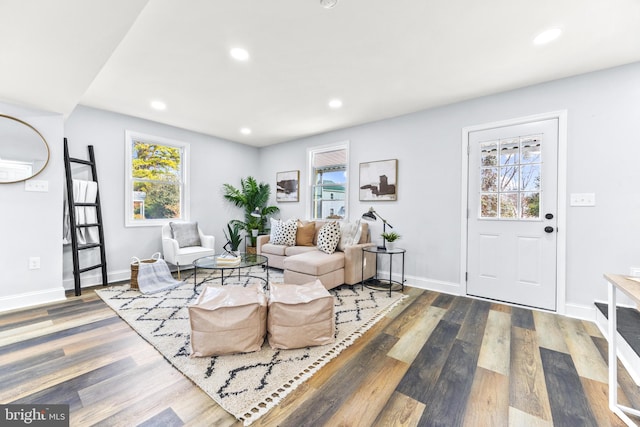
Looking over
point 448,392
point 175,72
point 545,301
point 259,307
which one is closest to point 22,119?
point 175,72

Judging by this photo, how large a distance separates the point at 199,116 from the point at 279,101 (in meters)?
1.36

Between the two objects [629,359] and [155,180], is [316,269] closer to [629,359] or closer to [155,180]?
[629,359]

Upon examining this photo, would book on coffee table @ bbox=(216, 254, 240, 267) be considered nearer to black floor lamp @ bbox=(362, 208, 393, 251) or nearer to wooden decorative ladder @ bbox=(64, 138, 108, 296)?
wooden decorative ladder @ bbox=(64, 138, 108, 296)

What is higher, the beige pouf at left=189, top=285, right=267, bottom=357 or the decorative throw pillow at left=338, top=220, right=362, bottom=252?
the decorative throw pillow at left=338, top=220, right=362, bottom=252

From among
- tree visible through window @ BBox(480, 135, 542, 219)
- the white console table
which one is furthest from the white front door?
the white console table

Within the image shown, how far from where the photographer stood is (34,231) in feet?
9.18

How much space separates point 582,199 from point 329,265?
8.79ft

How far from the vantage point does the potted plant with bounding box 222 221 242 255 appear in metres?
4.93

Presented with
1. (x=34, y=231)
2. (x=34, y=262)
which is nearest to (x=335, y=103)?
(x=34, y=231)

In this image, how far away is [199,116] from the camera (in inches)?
151

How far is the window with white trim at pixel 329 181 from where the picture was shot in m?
4.42

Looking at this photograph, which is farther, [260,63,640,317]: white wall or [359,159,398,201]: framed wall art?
[359,159,398,201]: framed wall art

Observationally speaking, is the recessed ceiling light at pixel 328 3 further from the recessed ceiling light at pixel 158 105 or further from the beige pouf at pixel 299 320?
the recessed ceiling light at pixel 158 105

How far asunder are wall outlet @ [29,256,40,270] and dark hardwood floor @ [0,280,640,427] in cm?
54
